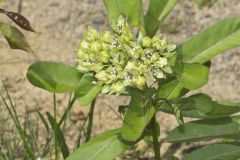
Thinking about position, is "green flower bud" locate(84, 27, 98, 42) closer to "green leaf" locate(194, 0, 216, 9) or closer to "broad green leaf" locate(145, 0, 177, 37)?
"broad green leaf" locate(145, 0, 177, 37)

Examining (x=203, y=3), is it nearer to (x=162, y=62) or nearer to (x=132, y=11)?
(x=132, y=11)

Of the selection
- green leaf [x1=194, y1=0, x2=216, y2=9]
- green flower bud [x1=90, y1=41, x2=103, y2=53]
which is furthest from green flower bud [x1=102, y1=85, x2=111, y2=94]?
green leaf [x1=194, y1=0, x2=216, y2=9]

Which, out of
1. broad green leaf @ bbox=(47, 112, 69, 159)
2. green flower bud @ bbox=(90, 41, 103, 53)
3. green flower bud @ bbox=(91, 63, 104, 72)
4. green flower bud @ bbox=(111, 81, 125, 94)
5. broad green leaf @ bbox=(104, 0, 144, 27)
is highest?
broad green leaf @ bbox=(104, 0, 144, 27)

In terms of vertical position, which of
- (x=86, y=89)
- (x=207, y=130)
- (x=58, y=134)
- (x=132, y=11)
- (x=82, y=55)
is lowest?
(x=58, y=134)

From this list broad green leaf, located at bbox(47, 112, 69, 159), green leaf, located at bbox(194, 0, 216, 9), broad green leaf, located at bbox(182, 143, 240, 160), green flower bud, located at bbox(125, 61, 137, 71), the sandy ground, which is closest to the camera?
green flower bud, located at bbox(125, 61, 137, 71)

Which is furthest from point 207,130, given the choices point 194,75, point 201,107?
point 194,75
